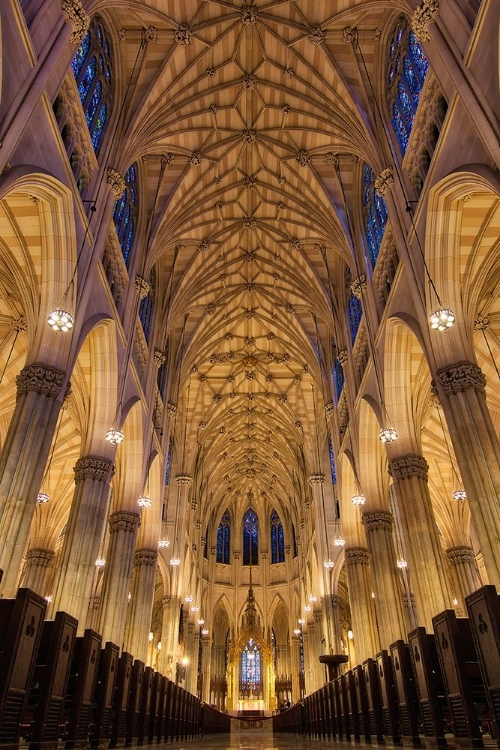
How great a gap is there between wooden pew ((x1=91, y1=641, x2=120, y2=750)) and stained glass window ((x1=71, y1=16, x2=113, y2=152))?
13881 mm

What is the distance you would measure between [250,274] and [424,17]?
691 inches

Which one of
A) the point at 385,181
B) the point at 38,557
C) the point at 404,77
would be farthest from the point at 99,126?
the point at 38,557

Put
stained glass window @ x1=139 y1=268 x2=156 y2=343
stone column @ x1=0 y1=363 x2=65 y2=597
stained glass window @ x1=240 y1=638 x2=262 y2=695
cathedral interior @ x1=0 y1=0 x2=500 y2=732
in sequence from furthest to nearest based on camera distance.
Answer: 1. stained glass window @ x1=240 y1=638 x2=262 y2=695
2. stained glass window @ x1=139 y1=268 x2=156 y2=343
3. cathedral interior @ x1=0 y1=0 x2=500 y2=732
4. stone column @ x1=0 y1=363 x2=65 y2=597

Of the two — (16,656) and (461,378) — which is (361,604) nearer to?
(461,378)

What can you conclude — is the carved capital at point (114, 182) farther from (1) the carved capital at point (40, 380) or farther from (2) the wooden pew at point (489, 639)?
(2) the wooden pew at point (489, 639)

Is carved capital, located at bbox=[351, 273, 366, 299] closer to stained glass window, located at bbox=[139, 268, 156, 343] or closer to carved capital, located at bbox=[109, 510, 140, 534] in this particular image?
stained glass window, located at bbox=[139, 268, 156, 343]

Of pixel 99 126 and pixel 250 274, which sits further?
pixel 250 274

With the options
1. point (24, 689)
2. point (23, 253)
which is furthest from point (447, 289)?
point (24, 689)

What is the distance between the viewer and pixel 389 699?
8.90 meters

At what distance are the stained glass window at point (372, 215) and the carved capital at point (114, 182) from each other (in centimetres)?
885

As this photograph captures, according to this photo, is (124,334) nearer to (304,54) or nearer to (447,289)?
(447,289)

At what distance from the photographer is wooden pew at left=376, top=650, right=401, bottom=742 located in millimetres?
8656

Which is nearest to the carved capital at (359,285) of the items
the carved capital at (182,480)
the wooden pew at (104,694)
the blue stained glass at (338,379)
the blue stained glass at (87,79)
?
the blue stained glass at (338,379)

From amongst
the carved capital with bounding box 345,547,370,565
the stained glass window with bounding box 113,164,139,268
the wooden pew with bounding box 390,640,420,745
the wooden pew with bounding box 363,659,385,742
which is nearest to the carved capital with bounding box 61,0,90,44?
the stained glass window with bounding box 113,164,139,268
